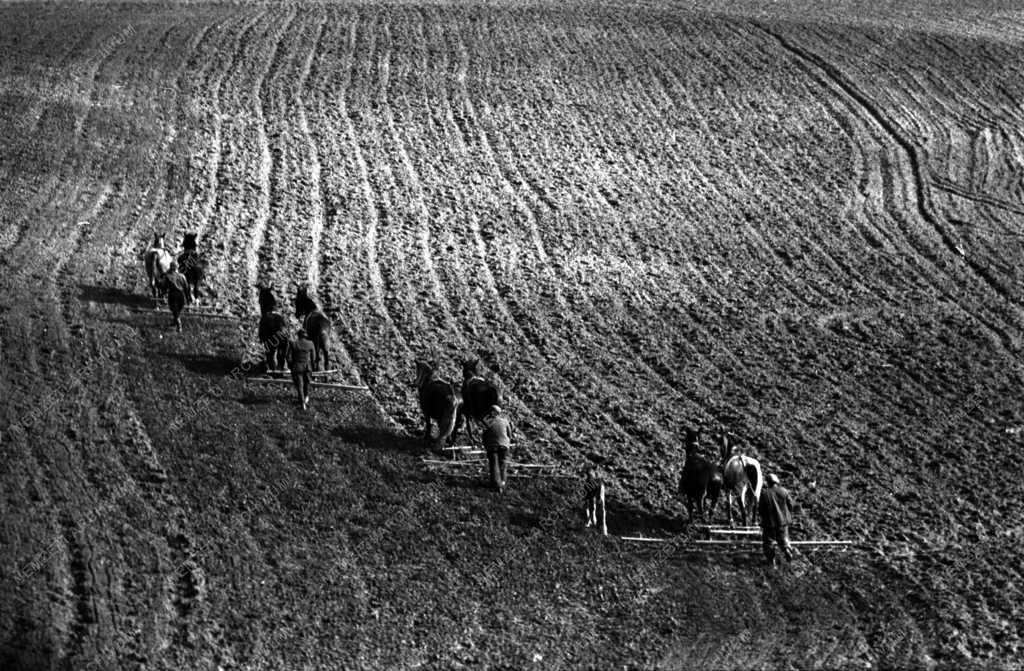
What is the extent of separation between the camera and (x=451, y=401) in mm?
25000

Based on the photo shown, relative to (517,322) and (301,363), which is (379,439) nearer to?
(301,363)

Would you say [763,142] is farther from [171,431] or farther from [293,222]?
[171,431]

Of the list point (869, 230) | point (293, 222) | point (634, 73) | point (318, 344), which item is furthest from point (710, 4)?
point (318, 344)

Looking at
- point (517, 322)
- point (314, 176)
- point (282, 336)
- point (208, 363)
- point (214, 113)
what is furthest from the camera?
point (214, 113)

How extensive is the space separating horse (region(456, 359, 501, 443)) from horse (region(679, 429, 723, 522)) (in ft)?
10.4

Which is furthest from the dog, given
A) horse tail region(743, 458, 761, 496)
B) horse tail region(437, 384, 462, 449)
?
horse tail region(437, 384, 462, 449)

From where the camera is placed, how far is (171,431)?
83.4 feet

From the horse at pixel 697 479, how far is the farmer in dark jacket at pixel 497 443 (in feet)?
8.77

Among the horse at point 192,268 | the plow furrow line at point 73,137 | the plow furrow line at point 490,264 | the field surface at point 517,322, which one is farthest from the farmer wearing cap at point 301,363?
the plow furrow line at point 73,137

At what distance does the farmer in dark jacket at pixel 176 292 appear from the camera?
2947 cm

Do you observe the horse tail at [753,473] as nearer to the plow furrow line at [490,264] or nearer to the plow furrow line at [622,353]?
the plow furrow line at [622,353]

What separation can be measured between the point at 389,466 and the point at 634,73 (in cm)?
2713

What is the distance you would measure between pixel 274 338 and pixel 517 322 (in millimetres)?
6153

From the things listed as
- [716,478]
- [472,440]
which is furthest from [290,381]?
[716,478]
